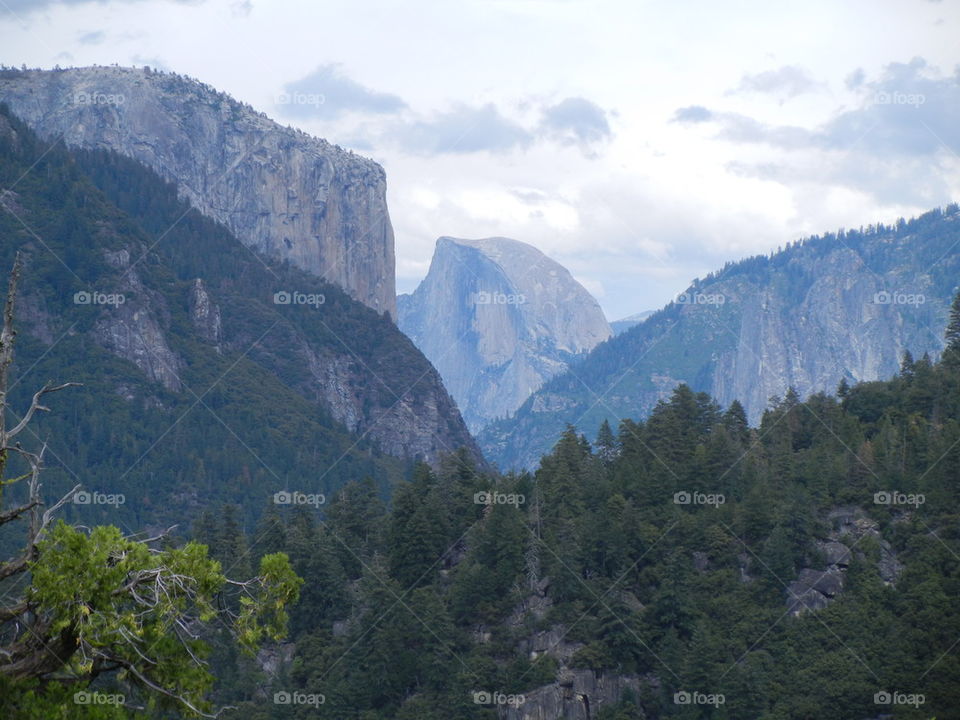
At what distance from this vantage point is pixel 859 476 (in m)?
A: 73.4

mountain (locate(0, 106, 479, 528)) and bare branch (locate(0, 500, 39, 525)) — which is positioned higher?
mountain (locate(0, 106, 479, 528))

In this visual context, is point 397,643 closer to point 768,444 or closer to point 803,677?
point 803,677

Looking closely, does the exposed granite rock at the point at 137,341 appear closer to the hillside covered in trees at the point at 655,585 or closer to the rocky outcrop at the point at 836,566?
the hillside covered in trees at the point at 655,585

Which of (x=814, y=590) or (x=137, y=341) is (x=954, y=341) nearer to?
(x=814, y=590)

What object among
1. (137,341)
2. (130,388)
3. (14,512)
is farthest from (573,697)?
(137,341)

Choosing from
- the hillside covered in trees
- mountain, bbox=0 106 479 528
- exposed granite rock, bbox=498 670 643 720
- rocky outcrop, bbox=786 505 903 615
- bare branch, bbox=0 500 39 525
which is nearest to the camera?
bare branch, bbox=0 500 39 525

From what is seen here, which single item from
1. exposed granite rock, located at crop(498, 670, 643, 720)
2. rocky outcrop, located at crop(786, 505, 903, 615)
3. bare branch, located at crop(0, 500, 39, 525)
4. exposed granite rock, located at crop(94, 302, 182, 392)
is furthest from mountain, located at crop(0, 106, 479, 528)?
bare branch, located at crop(0, 500, 39, 525)

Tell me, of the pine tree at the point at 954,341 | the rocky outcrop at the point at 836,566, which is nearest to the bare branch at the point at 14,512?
the rocky outcrop at the point at 836,566

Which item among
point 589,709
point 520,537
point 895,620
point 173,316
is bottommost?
point 589,709

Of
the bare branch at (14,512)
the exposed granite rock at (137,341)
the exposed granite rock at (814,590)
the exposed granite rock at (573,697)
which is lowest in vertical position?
the exposed granite rock at (573,697)

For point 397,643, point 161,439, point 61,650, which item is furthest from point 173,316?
point 61,650

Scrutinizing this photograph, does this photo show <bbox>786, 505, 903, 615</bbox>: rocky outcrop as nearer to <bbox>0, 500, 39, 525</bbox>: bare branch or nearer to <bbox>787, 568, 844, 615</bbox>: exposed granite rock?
<bbox>787, 568, 844, 615</bbox>: exposed granite rock

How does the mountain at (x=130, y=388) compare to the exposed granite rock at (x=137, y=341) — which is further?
the exposed granite rock at (x=137, y=341)

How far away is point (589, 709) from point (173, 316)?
150760mm
